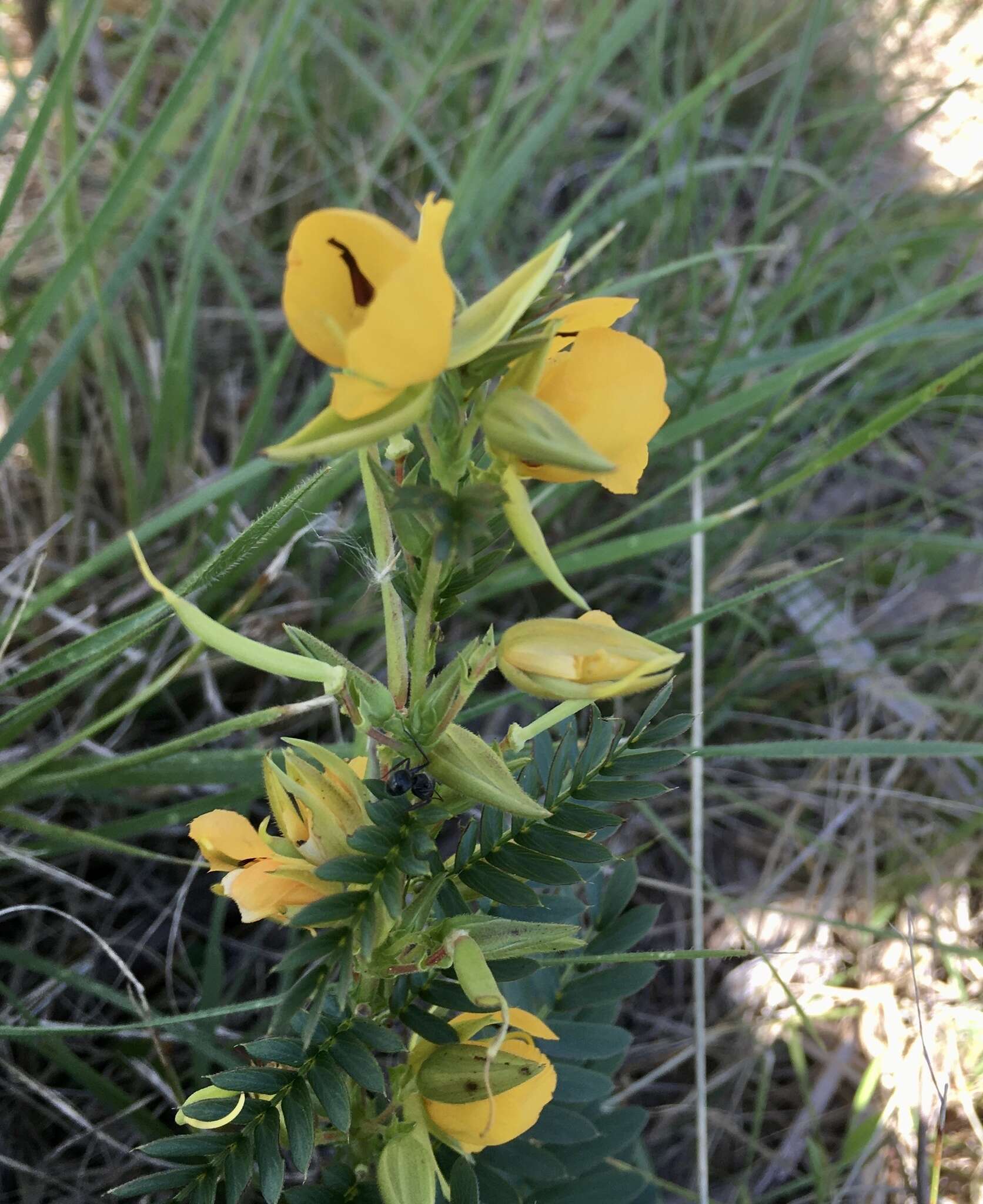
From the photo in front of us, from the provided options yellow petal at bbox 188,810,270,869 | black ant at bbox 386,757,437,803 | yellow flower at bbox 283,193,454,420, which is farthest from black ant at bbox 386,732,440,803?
yellow flower at bbox 283,193,454,420

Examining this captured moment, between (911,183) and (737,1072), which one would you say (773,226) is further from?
(737,1072)

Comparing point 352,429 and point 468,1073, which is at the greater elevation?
point 352,429

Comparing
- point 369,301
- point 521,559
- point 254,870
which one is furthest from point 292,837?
point 521,559

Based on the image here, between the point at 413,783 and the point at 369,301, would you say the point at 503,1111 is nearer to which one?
the point at 413,783

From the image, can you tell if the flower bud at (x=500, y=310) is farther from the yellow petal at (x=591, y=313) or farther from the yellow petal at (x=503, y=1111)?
the yellow petal at (x=503, y=1111)

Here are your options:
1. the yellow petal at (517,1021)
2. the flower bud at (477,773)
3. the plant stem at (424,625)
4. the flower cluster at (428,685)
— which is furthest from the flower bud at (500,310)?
the yellow petal at (517,1021)

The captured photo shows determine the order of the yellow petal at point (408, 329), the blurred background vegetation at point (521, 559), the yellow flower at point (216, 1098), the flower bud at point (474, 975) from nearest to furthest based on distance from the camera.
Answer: the yellow petal at point (408, 329) → the flower bud at point (474, 975) → the yellow flower at point (216, 1098) → the blurred background vegetation at point (521, 559)

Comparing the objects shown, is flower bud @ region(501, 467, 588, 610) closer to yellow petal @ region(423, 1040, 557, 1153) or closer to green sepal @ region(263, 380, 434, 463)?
green sepal @ region(263, 380, 434, 463)

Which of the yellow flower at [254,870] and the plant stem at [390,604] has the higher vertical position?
the plant stem at [390,604]
